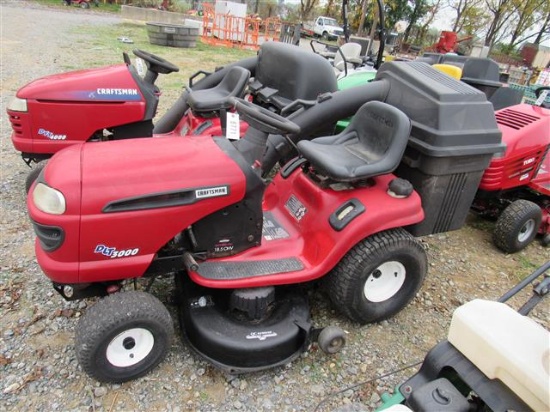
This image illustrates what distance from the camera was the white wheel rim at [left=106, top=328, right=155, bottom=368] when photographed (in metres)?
1.72

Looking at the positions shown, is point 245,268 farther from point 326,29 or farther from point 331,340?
point 326,29

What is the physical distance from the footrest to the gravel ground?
0.43 meters

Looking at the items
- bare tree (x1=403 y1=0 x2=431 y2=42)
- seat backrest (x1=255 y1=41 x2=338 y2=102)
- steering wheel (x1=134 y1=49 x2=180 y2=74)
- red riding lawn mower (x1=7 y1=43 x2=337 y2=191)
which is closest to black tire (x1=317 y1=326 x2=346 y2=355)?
red riding lawn mower (x1=7 y1=43 x2=337 y2=191)

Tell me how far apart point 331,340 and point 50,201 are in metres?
1.29

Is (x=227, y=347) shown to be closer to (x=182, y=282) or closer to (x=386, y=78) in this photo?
(x=182, y=282)

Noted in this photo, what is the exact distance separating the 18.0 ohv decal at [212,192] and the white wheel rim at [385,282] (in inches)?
35.1

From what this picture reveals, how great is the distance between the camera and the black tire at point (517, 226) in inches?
118

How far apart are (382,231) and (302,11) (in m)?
29.8

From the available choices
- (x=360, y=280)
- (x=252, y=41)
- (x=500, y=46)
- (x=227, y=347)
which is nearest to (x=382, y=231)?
(x=360, y=280)

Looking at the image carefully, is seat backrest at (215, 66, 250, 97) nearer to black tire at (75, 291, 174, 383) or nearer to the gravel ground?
the gravel ground

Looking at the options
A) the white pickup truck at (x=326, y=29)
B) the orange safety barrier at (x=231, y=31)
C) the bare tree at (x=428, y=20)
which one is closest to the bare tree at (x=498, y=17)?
the bare tree at (x=428, y=20)

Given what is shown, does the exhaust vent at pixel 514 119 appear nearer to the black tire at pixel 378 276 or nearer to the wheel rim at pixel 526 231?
the wheel rim at pixel 526 231

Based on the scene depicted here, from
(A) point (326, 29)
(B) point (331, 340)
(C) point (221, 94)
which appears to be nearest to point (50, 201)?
(B) point (331, 340)

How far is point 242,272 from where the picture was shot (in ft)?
6.29
